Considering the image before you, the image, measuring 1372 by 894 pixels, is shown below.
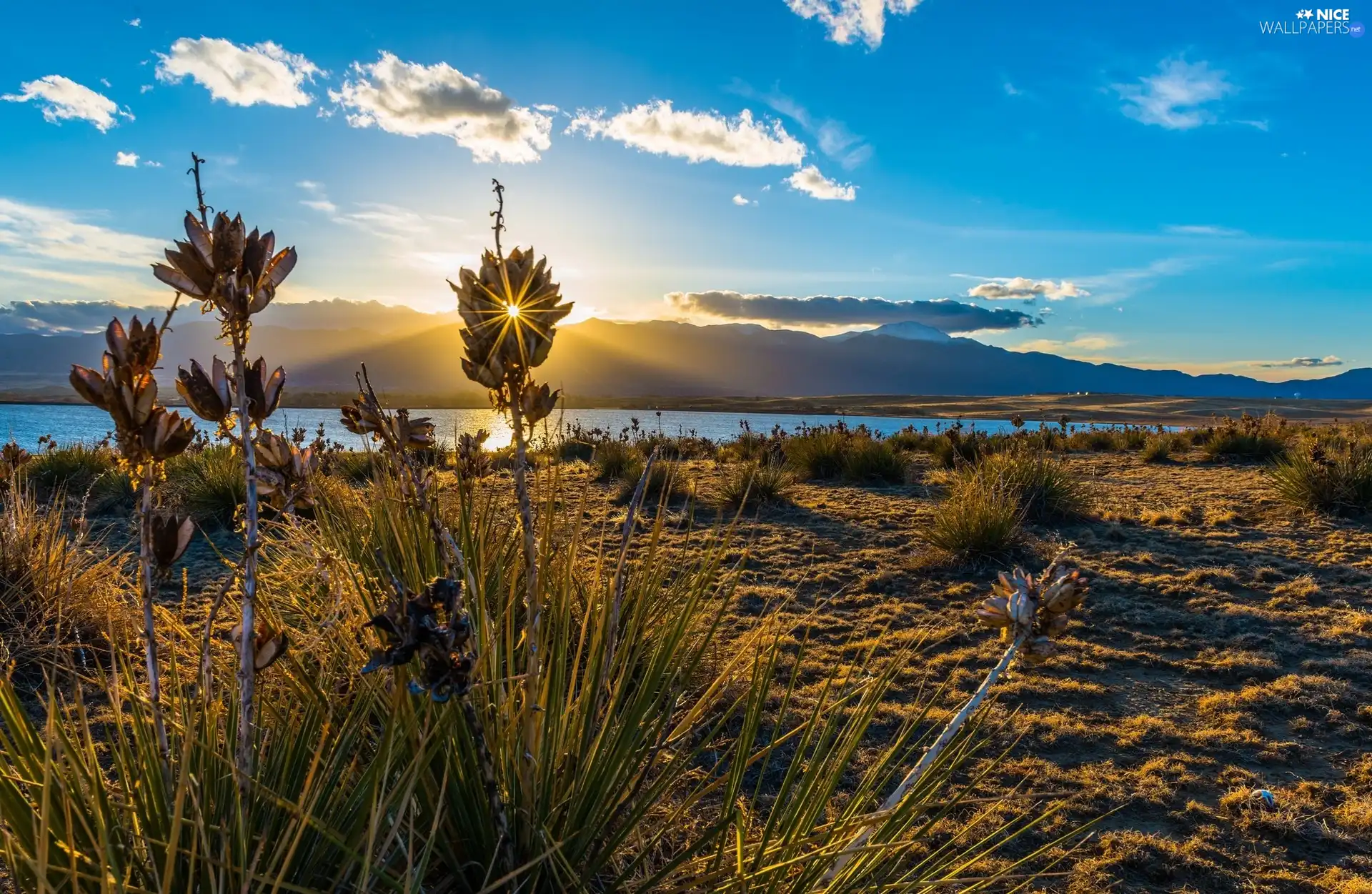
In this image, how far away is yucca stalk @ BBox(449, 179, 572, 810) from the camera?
1198mm

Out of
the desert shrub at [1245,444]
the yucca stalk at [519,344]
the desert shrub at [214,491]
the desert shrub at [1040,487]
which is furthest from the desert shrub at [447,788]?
the desert shrub at [1245,444]

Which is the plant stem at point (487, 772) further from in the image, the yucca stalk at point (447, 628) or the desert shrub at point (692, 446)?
the desert shrub at point (692, 446)

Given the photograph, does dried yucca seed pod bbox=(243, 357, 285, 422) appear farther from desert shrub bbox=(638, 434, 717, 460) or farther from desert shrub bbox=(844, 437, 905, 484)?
desert shrub bbox=(638, 434, 717, 460)

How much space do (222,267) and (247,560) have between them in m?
0.45

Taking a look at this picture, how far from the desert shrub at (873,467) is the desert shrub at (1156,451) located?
182 inches

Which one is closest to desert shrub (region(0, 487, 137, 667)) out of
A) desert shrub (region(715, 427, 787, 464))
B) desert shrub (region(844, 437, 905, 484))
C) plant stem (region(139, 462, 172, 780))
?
plant stem (region(139, 462, 172, 780))

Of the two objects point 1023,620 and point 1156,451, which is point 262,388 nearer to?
point 1023,620

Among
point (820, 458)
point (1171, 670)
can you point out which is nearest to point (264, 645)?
point (1171, 670)

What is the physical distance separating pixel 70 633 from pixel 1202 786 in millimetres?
5309

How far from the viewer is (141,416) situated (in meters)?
1.04

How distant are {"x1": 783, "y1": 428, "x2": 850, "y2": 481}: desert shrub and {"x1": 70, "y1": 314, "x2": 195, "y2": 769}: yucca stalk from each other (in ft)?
30.1

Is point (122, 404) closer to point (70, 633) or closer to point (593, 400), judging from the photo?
point (70, 633)

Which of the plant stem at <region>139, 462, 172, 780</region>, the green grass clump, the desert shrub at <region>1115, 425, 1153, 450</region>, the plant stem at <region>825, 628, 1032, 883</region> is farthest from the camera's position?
the desert shrub at <region>1115, 425, 1153, 450</region>

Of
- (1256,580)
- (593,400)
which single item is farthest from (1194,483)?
(593,400)
